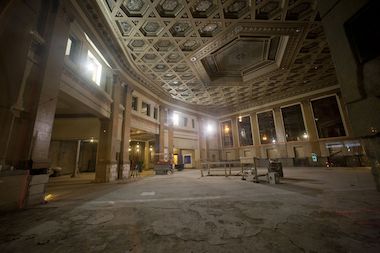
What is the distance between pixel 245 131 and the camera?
2075cm

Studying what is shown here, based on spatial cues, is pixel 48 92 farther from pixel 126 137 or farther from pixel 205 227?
pixel 126 137

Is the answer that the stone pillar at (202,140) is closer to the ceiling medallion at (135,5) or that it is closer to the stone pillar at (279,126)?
the stone pillar at (279,126)

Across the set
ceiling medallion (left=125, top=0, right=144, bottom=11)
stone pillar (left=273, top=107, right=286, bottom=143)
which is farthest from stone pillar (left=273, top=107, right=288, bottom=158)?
ceiling medallion (left=125, top=0, right=144, bottom=11)

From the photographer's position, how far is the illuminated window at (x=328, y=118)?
1459cm

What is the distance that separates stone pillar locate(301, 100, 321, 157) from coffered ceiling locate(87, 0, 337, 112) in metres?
1.80

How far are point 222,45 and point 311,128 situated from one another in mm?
13294

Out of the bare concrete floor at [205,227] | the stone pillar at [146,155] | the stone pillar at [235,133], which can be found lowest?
the bare concrete floor at [205,227]

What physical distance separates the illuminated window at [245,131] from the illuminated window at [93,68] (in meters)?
17.2

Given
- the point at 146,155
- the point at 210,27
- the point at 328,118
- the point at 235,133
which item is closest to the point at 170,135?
the point at 146,155

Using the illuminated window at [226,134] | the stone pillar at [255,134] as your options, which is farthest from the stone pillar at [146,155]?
the stone pillar at [255,134]

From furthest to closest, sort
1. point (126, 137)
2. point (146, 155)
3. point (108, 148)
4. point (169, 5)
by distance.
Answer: point (146, 155) → point (126, 137) → point (108, 148) → point (169, 5)

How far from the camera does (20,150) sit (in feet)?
12.3

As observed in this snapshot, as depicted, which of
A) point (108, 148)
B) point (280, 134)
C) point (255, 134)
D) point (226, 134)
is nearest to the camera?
point (108, 148)

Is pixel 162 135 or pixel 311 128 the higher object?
pixel 311 128
